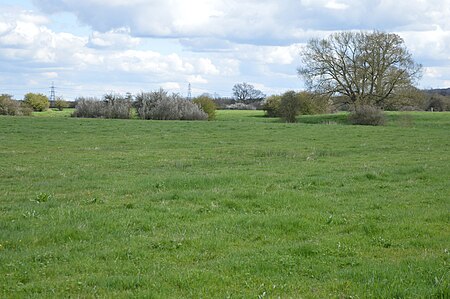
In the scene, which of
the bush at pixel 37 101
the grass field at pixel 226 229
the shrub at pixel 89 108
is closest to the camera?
the grass field at pixel 226 229

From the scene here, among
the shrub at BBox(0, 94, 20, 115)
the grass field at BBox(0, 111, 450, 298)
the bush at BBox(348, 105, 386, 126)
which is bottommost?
the grass field at BBox(0, 111, 450, 298)

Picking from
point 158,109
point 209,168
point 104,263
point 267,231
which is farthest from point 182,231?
point 158,109

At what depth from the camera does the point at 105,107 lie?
72312mm

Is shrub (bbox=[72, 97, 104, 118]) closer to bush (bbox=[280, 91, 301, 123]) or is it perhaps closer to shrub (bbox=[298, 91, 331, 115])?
bush (bbox=[280, 91, 301, 123])

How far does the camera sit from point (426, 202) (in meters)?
13.5

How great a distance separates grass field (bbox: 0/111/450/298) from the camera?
741 centimetres

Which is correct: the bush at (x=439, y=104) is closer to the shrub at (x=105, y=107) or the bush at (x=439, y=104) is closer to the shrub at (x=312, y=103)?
the shrub at (x=312, y=103)

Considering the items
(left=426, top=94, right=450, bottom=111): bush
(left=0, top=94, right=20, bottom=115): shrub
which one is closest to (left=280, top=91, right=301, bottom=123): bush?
(left=426, top=94, right=450, bottom=111): bush

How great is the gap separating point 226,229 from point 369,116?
169 feet

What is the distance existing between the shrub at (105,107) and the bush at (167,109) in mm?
1833

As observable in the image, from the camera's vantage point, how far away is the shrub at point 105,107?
71.1 meters

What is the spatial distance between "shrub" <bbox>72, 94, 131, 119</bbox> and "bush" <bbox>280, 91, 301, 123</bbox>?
20.8m

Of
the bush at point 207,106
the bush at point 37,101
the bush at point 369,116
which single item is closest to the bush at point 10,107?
the bush at point 37,101

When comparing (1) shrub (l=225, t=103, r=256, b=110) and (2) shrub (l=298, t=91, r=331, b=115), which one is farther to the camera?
(1) shrub (l=225, t=103, r=256, b=110)
